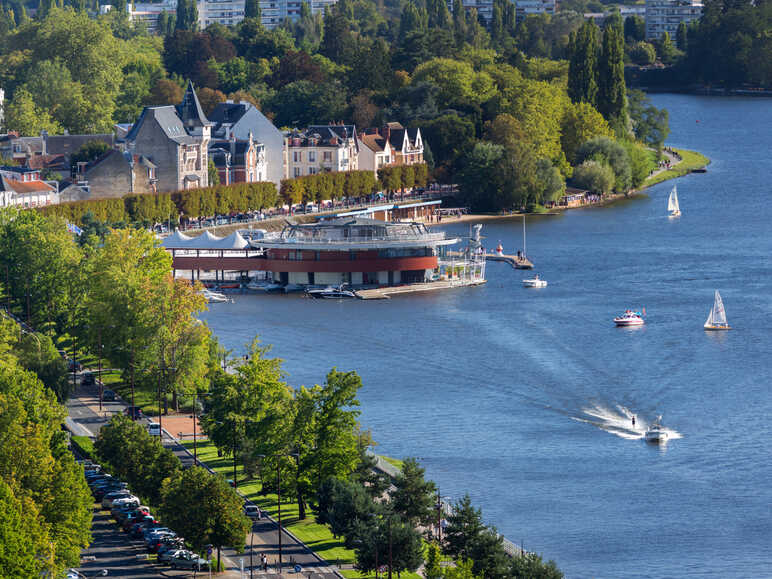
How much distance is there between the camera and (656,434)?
6800 centimetres

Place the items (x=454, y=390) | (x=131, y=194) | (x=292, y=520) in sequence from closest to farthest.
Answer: (x=292, y=520), (x=454, y=390), (x=131, y=194)

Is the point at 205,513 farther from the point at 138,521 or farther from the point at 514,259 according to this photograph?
the point at 514,259

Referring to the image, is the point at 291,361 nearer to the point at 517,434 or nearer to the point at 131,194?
the point at 517,434

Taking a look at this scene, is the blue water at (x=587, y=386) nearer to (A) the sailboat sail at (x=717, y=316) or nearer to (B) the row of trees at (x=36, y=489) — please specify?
(A) the sailboat sail at (x=717, y=316)

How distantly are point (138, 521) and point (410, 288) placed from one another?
51682 mm

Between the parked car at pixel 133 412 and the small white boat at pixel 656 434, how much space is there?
20.7 meters

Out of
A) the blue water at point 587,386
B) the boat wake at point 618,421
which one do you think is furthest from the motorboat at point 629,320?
the boat wake at point 618,421

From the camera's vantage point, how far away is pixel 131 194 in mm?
130125

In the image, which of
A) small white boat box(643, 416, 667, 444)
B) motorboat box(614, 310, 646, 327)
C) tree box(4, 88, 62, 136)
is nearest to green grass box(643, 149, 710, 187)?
tree box(4, 88, 62, 136)

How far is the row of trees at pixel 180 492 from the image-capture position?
174 ft

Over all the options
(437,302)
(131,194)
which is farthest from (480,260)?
(131,194)

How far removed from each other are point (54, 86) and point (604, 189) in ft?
188

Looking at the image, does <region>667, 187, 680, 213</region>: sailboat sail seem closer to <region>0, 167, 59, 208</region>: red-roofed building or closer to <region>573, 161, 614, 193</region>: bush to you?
<region>573, 161, 614, 193</region>: bush

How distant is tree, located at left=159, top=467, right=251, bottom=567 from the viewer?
174 feet
